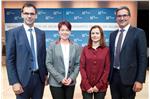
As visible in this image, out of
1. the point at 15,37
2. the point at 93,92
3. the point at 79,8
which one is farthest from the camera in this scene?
the point at 79,8

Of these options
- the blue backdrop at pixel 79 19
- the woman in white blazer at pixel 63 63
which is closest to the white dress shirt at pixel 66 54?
the woman in white blazer at pixel 63 63

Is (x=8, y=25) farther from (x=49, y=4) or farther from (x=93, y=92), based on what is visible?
(x=93, y=92)

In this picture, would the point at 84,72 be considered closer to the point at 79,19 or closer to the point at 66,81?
the point at 66,81

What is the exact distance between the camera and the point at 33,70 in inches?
122

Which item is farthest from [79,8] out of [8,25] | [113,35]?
[113,35]

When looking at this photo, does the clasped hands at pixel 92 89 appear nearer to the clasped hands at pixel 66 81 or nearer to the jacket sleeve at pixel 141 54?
the clasped hands at pixel 66 81

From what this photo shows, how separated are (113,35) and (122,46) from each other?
191mm

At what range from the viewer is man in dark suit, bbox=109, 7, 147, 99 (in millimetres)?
3145

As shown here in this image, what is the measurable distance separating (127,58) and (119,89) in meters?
0.36

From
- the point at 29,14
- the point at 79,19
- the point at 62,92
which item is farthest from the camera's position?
the point at 79,19

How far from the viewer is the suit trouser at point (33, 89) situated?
3104mm

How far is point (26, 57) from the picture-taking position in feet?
9.99

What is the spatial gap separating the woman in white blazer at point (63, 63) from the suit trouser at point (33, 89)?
0.15m

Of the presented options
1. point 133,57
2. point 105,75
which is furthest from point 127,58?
point 105,75
